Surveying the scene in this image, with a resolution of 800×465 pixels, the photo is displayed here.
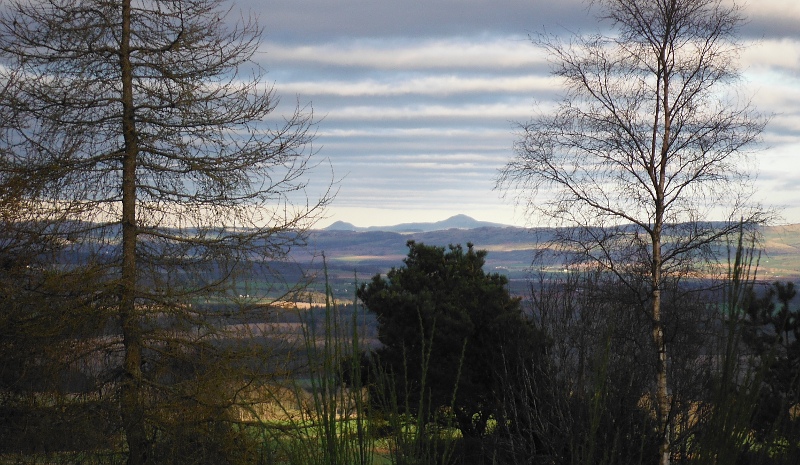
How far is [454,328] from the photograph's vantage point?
20172mm

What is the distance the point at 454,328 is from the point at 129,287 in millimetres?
8564

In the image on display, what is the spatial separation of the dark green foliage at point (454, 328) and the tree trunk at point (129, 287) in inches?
240

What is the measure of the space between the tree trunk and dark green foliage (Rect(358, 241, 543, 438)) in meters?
6.11

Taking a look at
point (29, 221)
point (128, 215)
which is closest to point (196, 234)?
point (128, 215)

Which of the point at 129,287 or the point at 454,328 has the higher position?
the point at 129,287

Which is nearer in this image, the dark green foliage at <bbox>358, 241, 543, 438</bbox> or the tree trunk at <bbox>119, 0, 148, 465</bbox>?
the tree trunk at <bbox>119, 0, 148, 465</bbox>

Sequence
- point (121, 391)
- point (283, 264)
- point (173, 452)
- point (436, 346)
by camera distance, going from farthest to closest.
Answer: point (436, 346), point (283, 264), point (121, 391), point (173, 452)

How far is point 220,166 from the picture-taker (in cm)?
1622

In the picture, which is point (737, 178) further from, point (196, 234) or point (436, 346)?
point (196, 234)

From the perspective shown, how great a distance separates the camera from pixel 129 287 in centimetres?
1522

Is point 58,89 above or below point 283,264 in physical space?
above

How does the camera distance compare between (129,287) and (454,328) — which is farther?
(454,328)

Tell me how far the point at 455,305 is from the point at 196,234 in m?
7.45

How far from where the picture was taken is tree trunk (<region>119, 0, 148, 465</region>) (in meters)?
14.4
